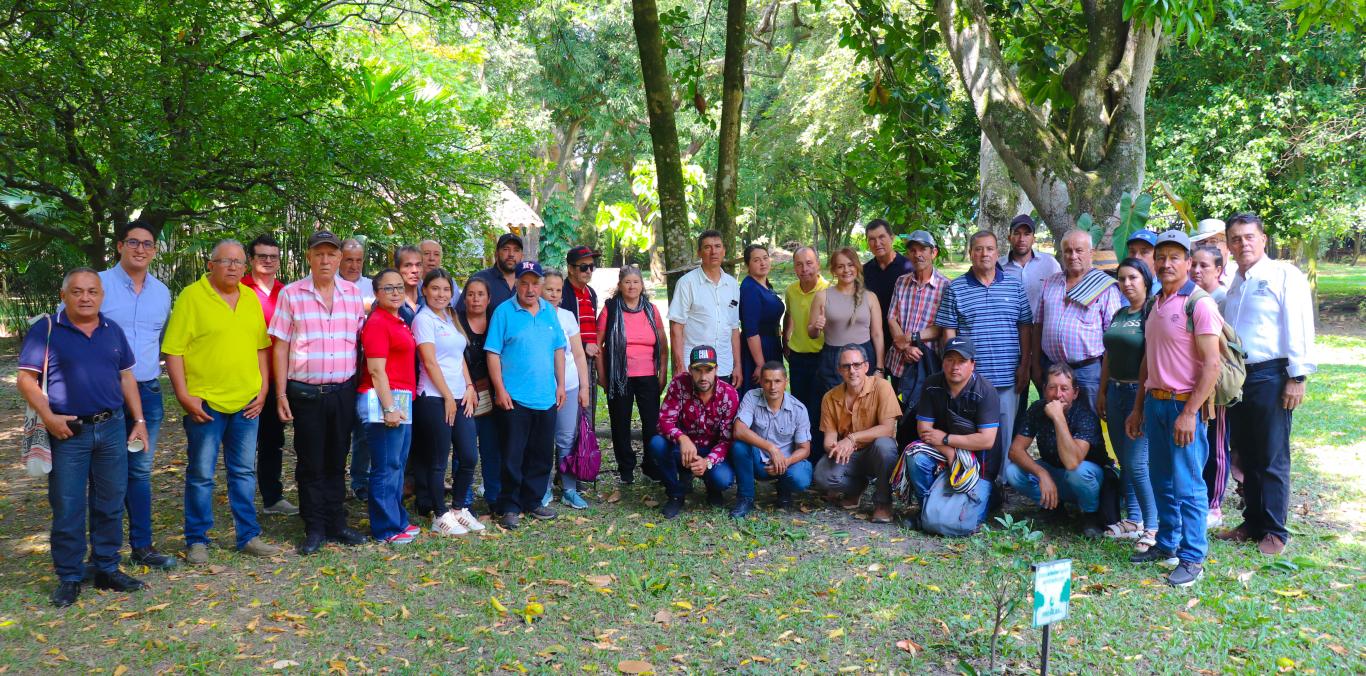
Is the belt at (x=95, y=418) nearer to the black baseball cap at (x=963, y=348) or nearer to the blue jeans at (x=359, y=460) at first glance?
the blue jeans at (x=359, y=460)

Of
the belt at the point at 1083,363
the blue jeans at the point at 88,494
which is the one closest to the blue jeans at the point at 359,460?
the blue jeans at the point at 88,494

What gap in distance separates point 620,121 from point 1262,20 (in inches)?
632

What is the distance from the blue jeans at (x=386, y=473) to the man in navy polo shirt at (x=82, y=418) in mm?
1225

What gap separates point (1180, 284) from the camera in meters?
4.82

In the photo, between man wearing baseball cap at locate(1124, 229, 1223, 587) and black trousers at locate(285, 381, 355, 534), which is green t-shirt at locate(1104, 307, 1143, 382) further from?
black trousers at locate(285, 381, 355, 534)

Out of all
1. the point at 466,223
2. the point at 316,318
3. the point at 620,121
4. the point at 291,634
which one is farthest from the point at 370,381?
the point at 620,121

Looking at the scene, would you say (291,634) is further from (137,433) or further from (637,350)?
(637,350)

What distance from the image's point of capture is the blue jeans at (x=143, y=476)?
500 cm

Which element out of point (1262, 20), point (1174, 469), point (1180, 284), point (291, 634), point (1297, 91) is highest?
point (1262, 20)

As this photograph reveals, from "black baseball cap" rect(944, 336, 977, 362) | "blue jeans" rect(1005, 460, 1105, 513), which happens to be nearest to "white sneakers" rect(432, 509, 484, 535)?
"black baseball cap" rect(944, 336, 977, 362)

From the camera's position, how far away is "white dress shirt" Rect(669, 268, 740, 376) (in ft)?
21.6

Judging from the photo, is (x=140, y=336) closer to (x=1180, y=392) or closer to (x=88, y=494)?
(x=88, y=494)

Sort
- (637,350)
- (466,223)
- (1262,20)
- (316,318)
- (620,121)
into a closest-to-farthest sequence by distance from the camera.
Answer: (316,318) → (637,350) → (466,223) → (1262,20) → (620,121)

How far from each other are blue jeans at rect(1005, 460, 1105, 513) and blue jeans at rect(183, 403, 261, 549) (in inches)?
178
